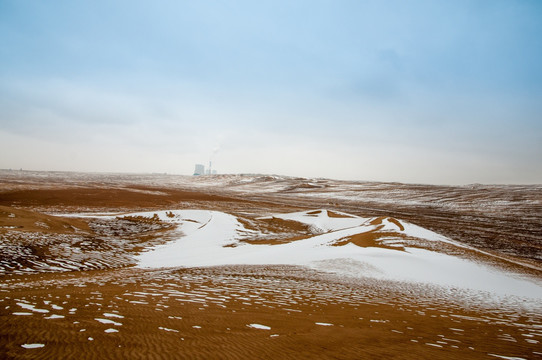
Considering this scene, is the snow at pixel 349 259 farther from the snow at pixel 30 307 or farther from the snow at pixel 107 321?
the snow at pixel 107 321

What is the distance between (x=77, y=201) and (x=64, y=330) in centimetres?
3670

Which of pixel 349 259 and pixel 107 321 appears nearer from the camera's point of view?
pixel 107 321

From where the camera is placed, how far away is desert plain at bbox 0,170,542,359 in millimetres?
3311

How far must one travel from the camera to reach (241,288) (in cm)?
766

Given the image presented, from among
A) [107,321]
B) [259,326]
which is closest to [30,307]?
[107,321]

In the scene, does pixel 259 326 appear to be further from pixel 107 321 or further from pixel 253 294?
pixel 253 294

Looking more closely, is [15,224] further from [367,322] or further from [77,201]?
[77,201]

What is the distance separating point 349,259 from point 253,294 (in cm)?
738

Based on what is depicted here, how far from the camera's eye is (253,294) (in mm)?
6949

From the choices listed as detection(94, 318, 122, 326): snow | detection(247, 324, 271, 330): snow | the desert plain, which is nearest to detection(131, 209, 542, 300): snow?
the desert plain

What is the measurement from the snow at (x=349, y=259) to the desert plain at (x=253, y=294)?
0.09 meters

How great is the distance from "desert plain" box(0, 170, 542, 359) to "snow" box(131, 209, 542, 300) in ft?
0.30

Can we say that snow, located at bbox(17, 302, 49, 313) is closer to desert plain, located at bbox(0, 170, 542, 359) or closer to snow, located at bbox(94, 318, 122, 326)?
desert plain, located at bbox(0, 170, 542, 359)

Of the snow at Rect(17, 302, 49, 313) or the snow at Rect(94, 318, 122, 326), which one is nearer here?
the snow at Rect(94, 318, 122, 326)
